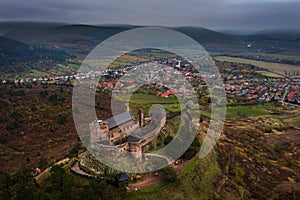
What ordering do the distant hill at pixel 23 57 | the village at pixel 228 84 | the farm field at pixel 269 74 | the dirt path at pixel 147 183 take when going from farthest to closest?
the distant hill at pixel 23 57 < the farm field at pixel 269 74 < the village at pixel 228 84 < the dirt path at pixel 147 183

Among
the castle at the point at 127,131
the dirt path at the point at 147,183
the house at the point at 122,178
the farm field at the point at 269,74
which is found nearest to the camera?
the house at the point at 122,178

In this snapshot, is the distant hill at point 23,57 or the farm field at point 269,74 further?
the distant hill at point 23,57

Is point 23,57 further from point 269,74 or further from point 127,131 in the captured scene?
point 127,131

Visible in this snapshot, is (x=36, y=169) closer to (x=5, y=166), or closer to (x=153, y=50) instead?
(x=5, y=166)

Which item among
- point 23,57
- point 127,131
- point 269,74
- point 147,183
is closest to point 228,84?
point 269,74

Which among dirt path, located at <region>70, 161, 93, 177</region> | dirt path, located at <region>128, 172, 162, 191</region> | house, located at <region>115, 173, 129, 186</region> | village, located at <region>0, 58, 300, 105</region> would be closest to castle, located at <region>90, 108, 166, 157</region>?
dirt path, located at <region>128, 172, 162, 191</region>

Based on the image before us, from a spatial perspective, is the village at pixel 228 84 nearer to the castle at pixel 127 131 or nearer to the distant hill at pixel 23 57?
the castle at pixel 127 131

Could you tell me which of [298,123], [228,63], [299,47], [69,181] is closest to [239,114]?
[298,123]

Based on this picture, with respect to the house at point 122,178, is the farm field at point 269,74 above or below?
above

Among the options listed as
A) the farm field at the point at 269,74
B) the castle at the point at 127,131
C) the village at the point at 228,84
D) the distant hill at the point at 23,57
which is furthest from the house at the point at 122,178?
the distant hill at the point at 23,57
